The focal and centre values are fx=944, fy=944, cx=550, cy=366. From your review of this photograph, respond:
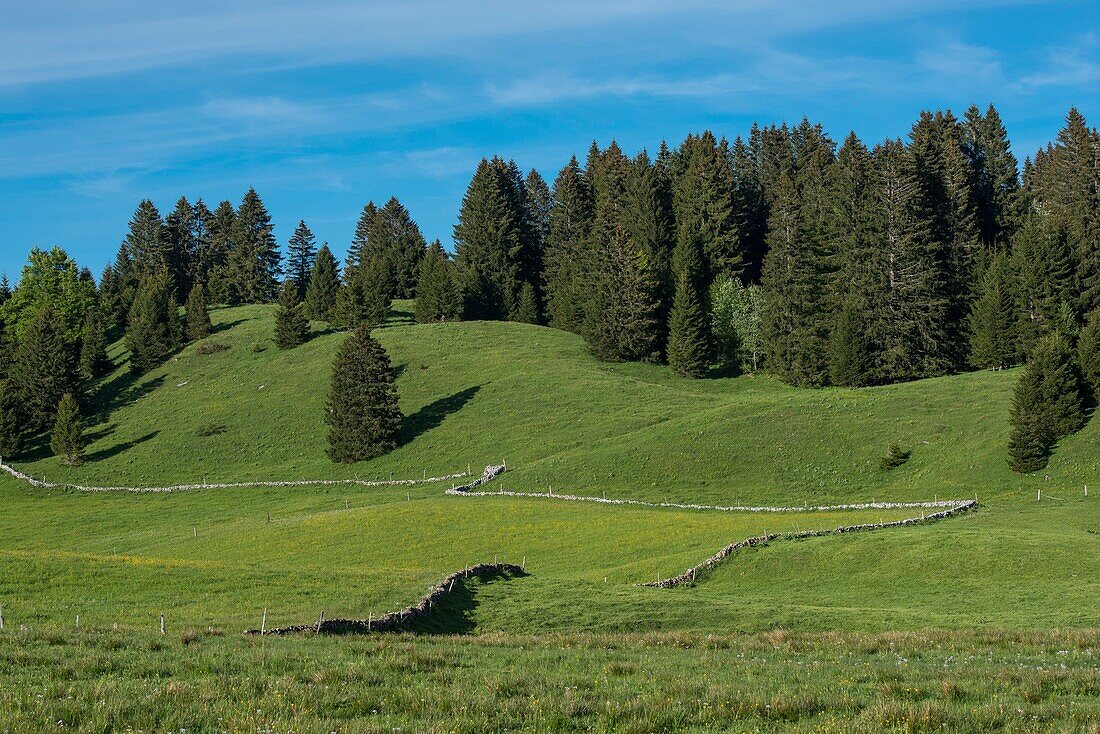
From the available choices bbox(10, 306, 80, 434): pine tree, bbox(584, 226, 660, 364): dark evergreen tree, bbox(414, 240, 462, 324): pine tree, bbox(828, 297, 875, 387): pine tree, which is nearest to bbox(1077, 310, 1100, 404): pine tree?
bbox(828, 297, 875, 387): pine tree

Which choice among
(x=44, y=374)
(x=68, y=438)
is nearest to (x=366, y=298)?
(x=44, y=374)

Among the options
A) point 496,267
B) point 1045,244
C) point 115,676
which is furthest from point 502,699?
point 496,267

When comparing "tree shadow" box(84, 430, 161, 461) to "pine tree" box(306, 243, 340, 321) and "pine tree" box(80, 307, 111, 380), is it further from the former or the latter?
"pine tree" box(306, 243, 340, 321)

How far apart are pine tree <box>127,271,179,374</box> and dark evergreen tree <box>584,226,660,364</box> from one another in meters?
58.6

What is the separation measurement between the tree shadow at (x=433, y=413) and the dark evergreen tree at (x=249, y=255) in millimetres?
80755

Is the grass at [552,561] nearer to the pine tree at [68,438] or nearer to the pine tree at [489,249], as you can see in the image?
the pine tree at [68,438]

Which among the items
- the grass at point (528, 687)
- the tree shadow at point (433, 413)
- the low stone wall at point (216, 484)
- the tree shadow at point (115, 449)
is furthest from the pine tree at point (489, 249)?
the grass at point (528, 687)

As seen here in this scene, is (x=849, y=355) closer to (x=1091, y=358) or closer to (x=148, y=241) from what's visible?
(x=1091, y=358)

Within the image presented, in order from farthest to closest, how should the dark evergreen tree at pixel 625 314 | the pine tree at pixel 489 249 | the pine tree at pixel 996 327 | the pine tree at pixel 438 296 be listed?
the pine tree at pixel 489 249 → the pine tree at pixel 438 296 → the dark evergreen tree at pixel 625 314 → the pine tree at pixel 996 327

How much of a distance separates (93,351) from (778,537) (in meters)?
111

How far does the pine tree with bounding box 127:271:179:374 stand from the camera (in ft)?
416

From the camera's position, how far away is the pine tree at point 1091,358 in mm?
71688

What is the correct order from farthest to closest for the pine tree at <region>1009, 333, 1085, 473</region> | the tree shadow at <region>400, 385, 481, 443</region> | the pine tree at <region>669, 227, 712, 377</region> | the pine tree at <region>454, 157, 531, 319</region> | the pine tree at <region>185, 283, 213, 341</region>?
the pine tree at <region>454, 157, 531, 319</region> < the pine tree at <region>185, 283, 213, 341</region> < the pine tree at <region>669, 227, 712, 377</region> < the tree shadow at <region>400, 385, 481, 443</region> < the pine tree at <region>1009, 333, 1085, 473</region>

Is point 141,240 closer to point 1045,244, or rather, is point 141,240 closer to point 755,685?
point 1045,244
